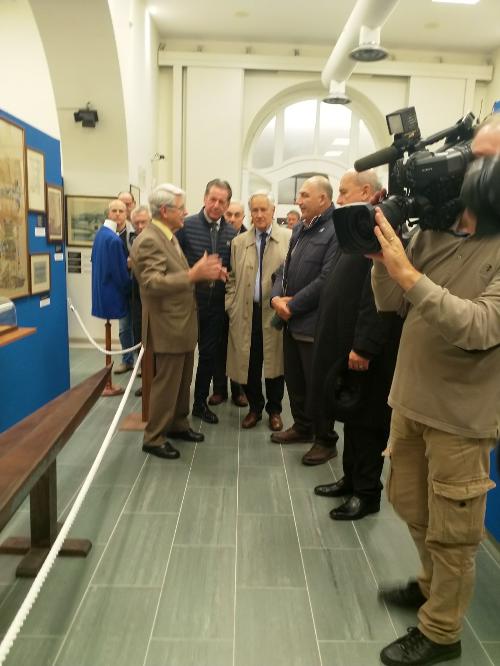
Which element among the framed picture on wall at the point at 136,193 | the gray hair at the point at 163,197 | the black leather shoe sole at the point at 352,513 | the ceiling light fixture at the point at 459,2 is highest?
the ceiling light fixture at the point at 459,2

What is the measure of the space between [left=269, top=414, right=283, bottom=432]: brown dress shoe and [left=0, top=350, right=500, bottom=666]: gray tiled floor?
57 centimetres

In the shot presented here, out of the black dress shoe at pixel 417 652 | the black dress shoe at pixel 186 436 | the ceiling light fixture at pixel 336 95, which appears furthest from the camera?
the ceiling light fixture at pixel 336 95

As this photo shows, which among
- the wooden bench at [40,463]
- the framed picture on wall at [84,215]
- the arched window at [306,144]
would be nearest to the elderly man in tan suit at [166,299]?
the wooden bench at [40,463]

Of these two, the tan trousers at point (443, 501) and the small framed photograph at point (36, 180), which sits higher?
the small framed photograph at point (36, 180)

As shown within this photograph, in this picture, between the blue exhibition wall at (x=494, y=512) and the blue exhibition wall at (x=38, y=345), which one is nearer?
the blue exhibition wall at (x=494, y=512)

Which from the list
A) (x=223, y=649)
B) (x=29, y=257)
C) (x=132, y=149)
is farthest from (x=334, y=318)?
(x=132, y=149)

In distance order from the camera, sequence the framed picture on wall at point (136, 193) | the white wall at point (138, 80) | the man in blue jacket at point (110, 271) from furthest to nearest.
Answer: the framed picture on wall at point (136, 193), the white wall at point (138, 80), the man in blue jacket at point (110, 271)

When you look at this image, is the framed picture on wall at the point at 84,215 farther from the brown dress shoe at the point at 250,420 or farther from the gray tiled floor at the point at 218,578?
the gray tiled floor at the point at 218,578

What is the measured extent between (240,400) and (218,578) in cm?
208

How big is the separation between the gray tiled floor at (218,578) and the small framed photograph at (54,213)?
151 centimetres

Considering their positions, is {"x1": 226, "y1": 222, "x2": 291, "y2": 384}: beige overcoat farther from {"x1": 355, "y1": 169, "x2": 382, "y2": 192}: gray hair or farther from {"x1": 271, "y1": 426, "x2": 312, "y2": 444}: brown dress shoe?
{"x1": 355, "y1": 169, "x2": 382, "y2": 192}: gray hair

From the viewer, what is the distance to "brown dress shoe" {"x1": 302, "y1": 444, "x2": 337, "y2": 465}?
9.80 feet

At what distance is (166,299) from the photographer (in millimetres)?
2881

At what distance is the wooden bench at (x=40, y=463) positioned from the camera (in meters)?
1.48
